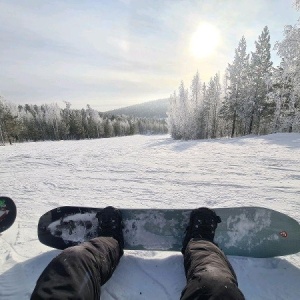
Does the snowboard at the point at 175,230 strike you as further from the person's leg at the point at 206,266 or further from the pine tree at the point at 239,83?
the pine tree at the point at 239,83

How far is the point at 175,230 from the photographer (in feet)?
8.80

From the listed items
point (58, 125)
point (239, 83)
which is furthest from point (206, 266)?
point (58, 125)

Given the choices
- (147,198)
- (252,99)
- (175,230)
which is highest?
(252,99)

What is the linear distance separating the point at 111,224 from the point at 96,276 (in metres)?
0.90

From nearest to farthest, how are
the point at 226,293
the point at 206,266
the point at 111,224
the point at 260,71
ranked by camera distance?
1. the point at 226,293
2. the point at 206,266
3. the point at 111,224
4. the point at 260,71

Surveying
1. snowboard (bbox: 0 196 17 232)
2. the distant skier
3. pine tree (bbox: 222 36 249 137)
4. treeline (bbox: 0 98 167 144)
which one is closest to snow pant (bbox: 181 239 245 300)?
the distant skier

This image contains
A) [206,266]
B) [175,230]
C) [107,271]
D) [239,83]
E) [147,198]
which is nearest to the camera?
[206,266]

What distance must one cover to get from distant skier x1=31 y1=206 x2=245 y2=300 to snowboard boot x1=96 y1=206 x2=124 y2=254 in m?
0.15

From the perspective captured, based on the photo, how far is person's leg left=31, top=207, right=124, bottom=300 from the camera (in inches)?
53.3

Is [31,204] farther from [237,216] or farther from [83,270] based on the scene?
[237,216]

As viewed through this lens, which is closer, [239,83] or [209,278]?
[209,278]

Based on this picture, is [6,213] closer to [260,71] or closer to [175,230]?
[175,230]

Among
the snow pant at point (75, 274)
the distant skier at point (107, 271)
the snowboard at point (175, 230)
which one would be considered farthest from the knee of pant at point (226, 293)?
the snowboard at point (175, 230)

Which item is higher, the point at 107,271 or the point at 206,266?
the point at 206,266
